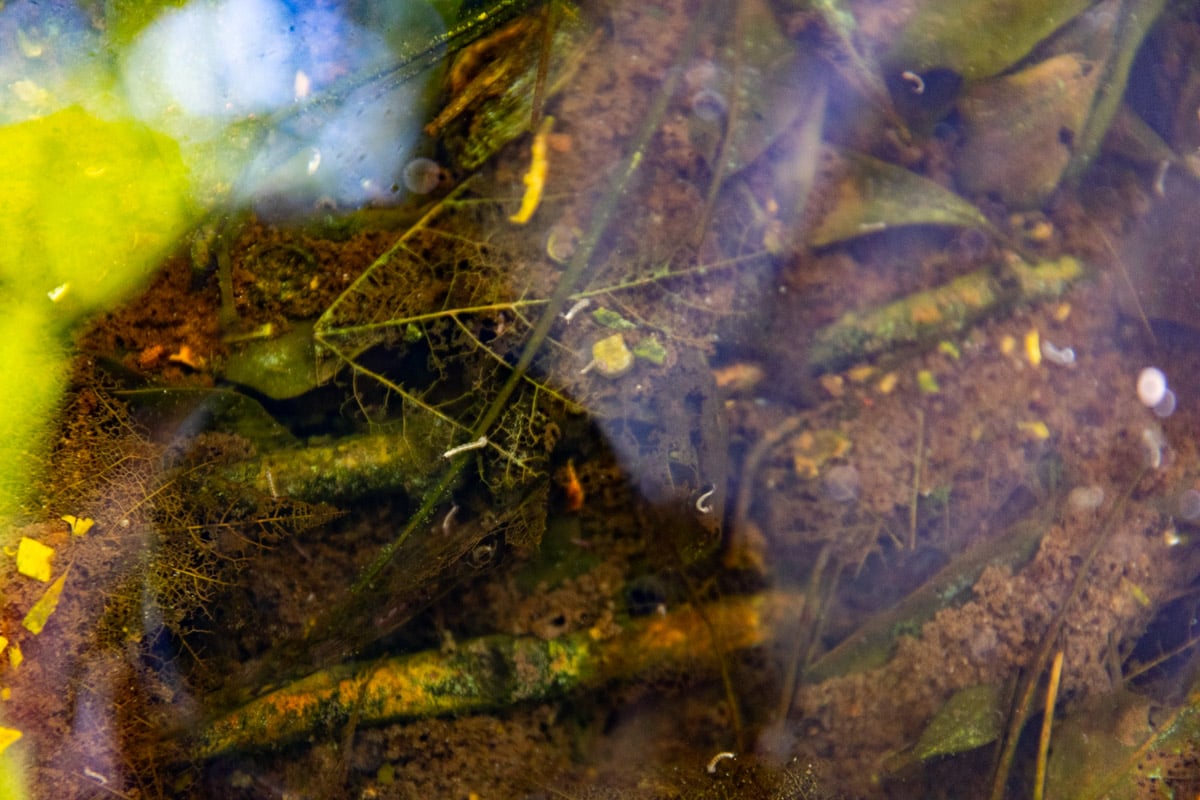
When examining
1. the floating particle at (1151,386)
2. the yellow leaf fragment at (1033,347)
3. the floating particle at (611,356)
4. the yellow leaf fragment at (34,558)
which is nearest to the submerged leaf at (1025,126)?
the yellow leaf fragment at (1033,347)

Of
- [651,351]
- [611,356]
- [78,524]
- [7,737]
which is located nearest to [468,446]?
[611,356]

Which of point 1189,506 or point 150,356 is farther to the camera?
point 1189,506

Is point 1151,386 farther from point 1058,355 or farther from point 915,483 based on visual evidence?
point 915,483

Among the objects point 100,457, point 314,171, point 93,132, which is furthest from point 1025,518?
point 93,132

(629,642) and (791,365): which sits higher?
(791,365)

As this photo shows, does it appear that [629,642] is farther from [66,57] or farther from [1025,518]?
[66,57]

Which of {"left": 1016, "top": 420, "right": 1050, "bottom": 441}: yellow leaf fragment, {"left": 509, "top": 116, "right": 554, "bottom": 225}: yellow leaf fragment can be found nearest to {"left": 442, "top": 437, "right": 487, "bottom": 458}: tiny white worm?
{"left": 509, "top": 116, "right": 554, "bottom": 225}: yellow leaf fragment
